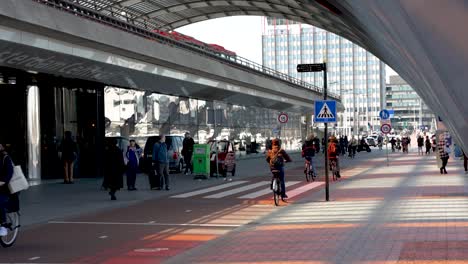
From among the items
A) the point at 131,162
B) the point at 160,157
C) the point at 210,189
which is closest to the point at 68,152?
the point at 131,162

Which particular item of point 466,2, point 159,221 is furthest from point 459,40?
point 159,221

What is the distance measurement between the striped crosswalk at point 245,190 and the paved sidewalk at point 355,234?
2720 mm

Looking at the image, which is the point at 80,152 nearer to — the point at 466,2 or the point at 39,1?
the point at 39,1

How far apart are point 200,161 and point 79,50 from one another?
7.30 metres

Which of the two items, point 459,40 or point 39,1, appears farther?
point 39,1

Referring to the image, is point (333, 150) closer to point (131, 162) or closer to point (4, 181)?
point (131, 162)

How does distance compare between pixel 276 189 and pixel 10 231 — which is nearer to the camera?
pixel 10 231

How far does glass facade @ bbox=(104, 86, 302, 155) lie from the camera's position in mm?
37344

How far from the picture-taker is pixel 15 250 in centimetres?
1216

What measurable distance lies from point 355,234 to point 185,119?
120ft

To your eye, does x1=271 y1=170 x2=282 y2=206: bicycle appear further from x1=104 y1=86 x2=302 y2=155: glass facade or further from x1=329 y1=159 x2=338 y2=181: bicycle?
x1=104 y1=86 x2=302 y2=155: glass facade

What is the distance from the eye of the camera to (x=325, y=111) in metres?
20.8

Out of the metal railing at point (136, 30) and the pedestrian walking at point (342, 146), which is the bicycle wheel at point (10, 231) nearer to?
the metal railing at point (136, 30)

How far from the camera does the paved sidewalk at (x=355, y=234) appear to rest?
1035cm
